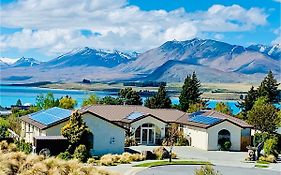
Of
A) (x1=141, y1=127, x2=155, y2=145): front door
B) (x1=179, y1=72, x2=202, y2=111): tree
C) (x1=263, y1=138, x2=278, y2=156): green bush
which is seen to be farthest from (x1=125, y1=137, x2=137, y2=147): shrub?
(x1=179, y1=72, x2=202, y2=111): tree

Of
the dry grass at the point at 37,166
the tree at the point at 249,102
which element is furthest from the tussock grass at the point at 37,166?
the tree at the point at 249,102

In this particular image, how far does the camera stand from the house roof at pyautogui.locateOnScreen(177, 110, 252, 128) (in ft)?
153

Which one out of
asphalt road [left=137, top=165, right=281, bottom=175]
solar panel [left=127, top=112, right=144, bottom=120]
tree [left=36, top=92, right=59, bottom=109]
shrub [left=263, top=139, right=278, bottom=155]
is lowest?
asphalt road [left=137, top=165, right=281, bottom=175]

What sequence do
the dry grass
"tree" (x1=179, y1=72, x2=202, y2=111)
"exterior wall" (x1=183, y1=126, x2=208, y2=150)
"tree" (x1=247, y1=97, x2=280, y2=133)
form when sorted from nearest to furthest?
1. the dry grass
2. "tree" (x1=247, y1=97, x2=280, y2=133)
3. "exterior wall" (x1=183, y1=126, x2=208, y2=150)
4. "tree" (x1=179, y1=72, x2=202, y2=111)

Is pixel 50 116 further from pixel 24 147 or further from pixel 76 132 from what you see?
pixel 76 132

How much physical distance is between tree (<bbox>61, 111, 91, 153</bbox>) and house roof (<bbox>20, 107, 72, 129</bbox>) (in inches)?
83.0

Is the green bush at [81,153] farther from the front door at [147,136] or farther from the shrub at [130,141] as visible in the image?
the front door at [147,136]

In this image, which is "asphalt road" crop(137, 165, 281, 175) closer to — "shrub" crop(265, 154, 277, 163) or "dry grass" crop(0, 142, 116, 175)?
"shrub" crop(265, 154, 277, 163)

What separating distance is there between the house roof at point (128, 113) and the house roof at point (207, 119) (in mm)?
1844

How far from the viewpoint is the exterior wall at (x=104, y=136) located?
3995cm

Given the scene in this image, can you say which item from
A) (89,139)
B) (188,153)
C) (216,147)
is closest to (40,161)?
(89,139)

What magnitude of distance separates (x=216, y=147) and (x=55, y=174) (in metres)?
28.1

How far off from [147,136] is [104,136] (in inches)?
407

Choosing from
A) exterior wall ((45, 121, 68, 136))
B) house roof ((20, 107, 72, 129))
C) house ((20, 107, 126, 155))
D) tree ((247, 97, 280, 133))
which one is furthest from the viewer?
tree ((247, 97, 280, 133))
